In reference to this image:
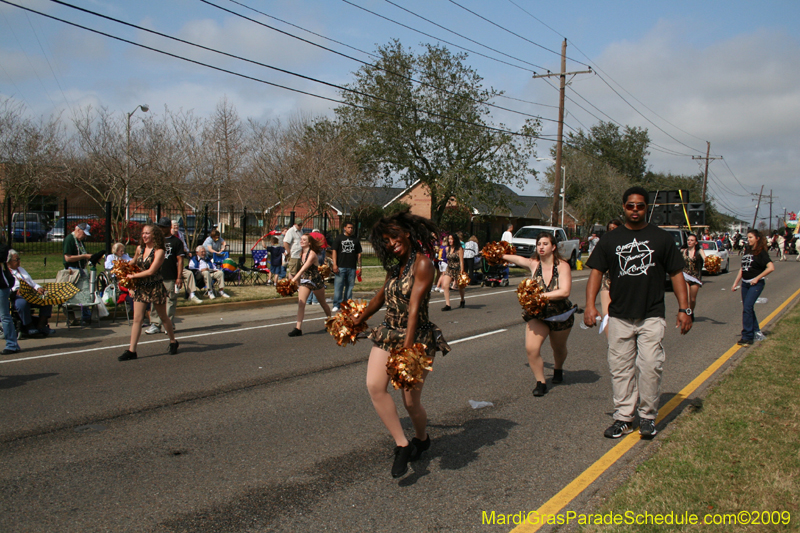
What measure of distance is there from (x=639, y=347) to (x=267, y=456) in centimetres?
308

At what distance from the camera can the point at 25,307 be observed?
31.1ft

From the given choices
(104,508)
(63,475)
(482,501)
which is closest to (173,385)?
(63,475)

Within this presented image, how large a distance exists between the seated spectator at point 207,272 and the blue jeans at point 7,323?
5.62m

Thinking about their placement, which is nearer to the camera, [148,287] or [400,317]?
[400,317]

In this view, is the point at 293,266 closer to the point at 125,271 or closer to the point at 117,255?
the point at 117,255

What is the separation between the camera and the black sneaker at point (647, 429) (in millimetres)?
4934

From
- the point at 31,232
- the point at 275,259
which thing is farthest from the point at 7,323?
the point at 31,232

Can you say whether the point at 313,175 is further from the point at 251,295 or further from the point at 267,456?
the point at 267,456

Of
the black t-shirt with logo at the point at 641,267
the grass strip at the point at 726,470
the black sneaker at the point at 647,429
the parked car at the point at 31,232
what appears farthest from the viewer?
the parked car at the point at 31,232

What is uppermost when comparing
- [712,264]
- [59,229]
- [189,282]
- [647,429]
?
[59,229]

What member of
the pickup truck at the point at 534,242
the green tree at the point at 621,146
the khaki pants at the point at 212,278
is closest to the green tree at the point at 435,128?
the pickup truck at the point at 534,242

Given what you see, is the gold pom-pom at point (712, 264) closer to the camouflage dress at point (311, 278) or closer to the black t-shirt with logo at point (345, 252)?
the black t-shirt with logo at point (345, 252)

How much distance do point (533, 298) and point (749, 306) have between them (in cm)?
523

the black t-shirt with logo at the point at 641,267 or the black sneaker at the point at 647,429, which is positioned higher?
the black t-shirt with logo at the point at 641,267
